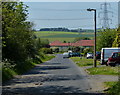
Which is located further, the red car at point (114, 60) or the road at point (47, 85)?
the red car at point (114, 60)

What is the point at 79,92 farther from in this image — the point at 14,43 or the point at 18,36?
the point at 18,36

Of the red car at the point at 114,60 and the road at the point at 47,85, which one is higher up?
the red car at the point at 114,60

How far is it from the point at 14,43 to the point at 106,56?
12399mm

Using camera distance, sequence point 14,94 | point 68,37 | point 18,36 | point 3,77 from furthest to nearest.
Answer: point 68,37 < point 18,36 < point 3,77 < point 14,94

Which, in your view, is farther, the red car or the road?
the red car

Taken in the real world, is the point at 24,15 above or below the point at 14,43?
above

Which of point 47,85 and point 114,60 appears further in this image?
point 114,60

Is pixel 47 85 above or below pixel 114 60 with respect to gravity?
below

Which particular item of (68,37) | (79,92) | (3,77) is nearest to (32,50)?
(3,77)

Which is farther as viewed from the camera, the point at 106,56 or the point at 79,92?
the point at 106,56

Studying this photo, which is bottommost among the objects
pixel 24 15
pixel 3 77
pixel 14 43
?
pixel 3 77

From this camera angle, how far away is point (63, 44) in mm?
177125

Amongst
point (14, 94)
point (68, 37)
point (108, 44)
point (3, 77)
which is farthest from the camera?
point (68, 37)

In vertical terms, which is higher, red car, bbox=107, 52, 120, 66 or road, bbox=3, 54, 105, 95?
red car, bbox=107, 52, 120, 66
